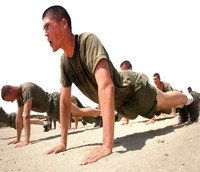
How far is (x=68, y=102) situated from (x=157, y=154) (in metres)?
1.54

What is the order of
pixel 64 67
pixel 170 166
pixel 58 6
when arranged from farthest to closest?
pixel 64 67 → pixel 58 6 → pixel 170 166

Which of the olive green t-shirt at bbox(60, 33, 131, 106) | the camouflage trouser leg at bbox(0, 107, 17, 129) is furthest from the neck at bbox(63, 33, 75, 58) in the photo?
the camouflage trouser leg at bbox(0, 107, 17, 129)

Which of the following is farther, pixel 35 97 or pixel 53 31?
pixel 35 97

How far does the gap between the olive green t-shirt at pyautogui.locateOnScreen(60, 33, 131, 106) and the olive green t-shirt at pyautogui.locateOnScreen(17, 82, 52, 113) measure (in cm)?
248

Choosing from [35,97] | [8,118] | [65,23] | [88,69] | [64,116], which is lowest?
[8,118]

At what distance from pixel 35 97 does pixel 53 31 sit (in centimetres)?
339

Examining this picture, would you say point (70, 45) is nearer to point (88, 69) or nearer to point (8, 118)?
point (88, 69)

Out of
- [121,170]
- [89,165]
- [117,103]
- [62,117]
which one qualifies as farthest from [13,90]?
[121,170]

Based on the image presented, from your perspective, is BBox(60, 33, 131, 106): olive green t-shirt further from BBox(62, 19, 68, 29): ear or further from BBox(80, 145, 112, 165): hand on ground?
BBox(80, 145, 112, 165): hand on ground

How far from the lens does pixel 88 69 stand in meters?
2.35

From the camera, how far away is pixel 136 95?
274 centimetres

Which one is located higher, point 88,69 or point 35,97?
point 88,69

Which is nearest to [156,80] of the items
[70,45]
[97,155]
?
[70,45]

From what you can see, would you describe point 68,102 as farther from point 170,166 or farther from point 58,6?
point 170,166
